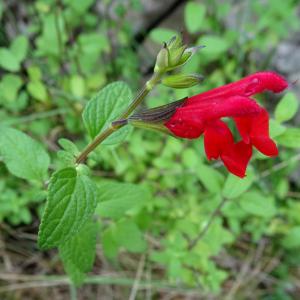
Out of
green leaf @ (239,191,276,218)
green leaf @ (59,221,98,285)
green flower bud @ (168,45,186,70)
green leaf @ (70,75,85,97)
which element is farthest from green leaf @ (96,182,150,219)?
green leaf @ (70,75,85,97)

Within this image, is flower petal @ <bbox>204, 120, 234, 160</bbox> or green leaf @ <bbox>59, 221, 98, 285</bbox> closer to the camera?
flower petal @ <bbox>204, 120, 234, 160</bbox>

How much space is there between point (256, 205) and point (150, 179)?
0.62 metres

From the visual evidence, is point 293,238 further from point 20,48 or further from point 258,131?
point 20,48

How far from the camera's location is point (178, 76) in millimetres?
815

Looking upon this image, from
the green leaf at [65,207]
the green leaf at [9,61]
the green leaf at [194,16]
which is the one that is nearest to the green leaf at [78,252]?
the green leaf at [65,207]

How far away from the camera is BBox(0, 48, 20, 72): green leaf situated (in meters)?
1.82

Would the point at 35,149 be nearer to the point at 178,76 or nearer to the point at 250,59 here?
the point at 178,76

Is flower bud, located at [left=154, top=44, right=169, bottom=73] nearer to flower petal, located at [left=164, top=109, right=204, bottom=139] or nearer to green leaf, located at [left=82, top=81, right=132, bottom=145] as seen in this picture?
flower petal, located at [left=164, top=109, right=204, bottom=139]

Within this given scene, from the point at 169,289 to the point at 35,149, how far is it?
1.00m

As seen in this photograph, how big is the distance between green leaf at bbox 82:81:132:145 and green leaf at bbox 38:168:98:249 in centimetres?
14

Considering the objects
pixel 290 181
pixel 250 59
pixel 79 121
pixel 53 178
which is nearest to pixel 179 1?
pixel 250 59

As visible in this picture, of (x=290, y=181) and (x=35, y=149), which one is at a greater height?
(x=35, y=149)

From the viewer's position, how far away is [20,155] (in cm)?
109

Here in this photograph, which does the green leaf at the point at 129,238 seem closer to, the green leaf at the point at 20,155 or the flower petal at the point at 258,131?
the green leaf at the point at 20,155
